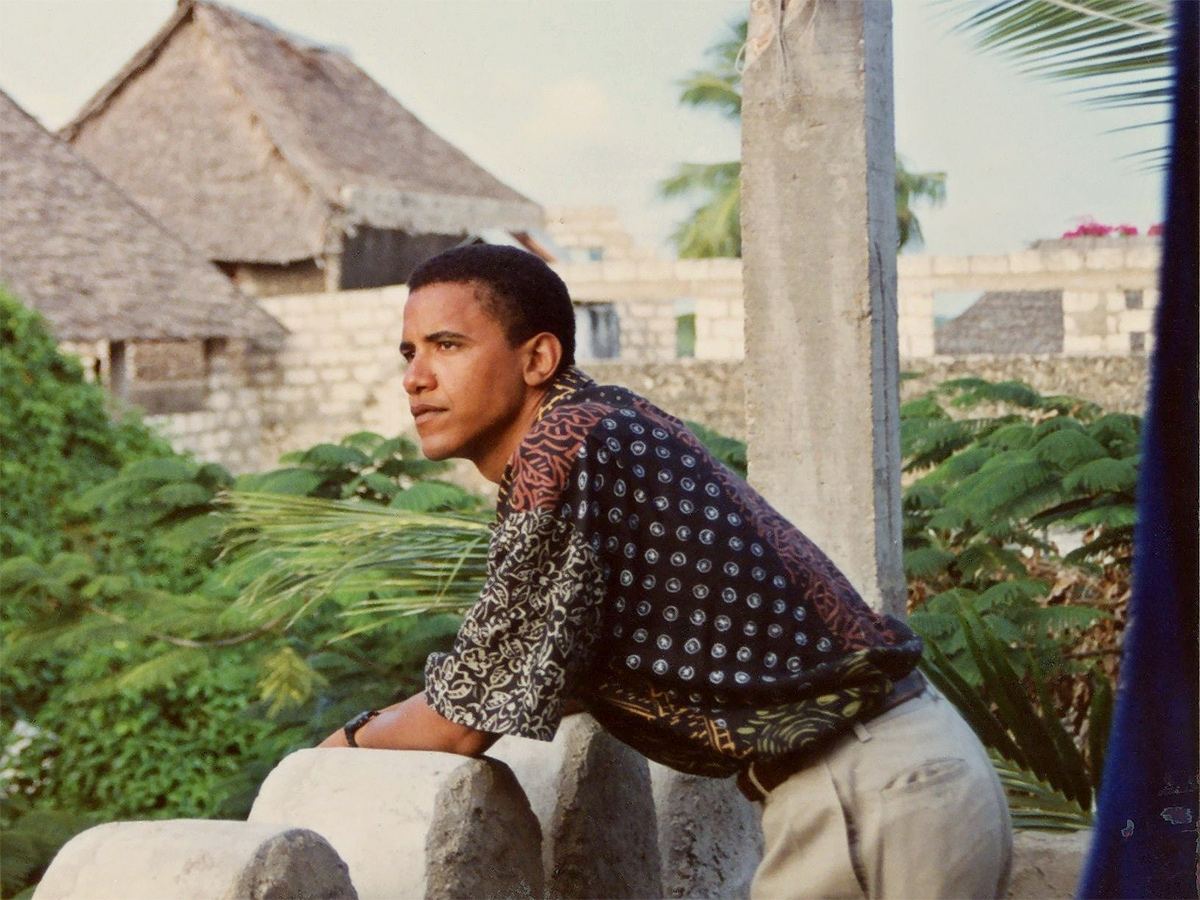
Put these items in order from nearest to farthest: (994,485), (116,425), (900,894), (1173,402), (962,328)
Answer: (900,894) < (1173,402) < (994,485) < (116,425) < (962,328)

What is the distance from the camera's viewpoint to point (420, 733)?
209 cm

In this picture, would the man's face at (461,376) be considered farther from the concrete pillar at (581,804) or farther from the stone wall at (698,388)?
the stone wall at (698,388)

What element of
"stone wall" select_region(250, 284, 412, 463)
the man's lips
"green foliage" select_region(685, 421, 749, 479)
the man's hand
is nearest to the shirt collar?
the man's lips

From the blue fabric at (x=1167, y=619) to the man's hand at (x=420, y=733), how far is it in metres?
1.02

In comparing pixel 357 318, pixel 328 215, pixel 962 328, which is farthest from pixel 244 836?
pixel 962 328

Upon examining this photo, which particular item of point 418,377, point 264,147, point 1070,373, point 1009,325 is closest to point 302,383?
point 264,147

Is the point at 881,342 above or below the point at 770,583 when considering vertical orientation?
above

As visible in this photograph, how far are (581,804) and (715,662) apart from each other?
28.4 inches

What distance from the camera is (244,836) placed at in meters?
1.83

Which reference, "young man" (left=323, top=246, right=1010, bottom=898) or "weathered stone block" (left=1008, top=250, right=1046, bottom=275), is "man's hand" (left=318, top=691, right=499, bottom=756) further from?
"weathered stone block" (left=1008, top=250, right=1046, bottom=275)

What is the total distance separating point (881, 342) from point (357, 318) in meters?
10.8

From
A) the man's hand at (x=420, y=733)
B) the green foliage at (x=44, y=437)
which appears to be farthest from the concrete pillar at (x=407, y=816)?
the green foliage at (x=44, y=437)

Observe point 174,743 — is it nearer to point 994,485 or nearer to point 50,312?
point 994,485

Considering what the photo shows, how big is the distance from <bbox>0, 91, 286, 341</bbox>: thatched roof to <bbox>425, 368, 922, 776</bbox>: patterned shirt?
9.62m
